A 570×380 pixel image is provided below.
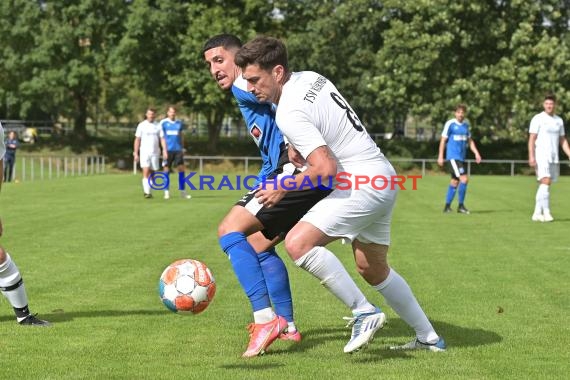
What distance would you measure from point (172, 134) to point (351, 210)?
18.8 m

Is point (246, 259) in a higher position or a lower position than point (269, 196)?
lower

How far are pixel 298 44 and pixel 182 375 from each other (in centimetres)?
4221

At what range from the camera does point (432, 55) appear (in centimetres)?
4162

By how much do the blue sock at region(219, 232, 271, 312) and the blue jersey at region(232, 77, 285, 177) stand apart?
674 millimetres

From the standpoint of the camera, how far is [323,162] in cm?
540

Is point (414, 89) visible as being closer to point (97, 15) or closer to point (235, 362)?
point (97, 15)

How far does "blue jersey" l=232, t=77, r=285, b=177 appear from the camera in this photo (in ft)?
21.1

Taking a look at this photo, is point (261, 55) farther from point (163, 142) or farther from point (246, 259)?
point (163, 142)

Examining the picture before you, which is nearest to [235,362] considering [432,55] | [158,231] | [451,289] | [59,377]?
[59,377]

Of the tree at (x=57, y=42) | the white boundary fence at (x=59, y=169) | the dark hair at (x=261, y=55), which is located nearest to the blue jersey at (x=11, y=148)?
the white boundary fence at (x=59, y=169)

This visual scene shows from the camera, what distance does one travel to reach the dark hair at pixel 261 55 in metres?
5.55

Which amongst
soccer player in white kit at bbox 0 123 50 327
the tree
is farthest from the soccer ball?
the tree

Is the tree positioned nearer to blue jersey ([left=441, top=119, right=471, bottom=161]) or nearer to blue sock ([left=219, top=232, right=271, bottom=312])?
blue jersey ([left=441, top=119, right=471, bottom=161])

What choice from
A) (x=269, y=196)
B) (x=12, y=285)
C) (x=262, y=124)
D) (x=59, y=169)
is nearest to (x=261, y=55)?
(x=269, y=196)
